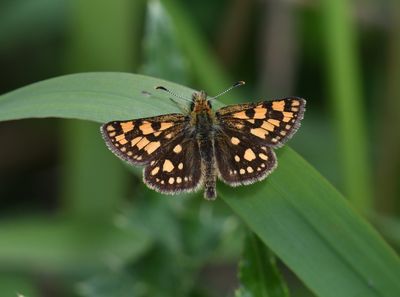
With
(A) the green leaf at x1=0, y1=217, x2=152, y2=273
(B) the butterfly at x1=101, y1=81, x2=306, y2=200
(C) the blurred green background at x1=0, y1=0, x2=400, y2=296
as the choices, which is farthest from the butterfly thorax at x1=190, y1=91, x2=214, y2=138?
(A) the green leaf at x1=0, y1=217, x2=152, y2=273

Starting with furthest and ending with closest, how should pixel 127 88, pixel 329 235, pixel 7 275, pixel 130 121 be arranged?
1. pixel 7 275
2. pixel 130 121
3. pixel 127 88
4. pixel 329 235

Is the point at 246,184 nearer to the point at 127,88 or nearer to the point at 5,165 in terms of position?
the point at 127,88

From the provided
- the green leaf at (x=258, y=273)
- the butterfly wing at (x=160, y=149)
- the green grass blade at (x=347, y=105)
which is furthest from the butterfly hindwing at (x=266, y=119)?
the green grass blade at (x=347, y=105)

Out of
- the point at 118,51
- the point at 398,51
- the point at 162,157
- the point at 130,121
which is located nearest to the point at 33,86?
the point at 130,121

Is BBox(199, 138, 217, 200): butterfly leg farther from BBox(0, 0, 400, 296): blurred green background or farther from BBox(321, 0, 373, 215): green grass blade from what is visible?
BBox(321, 0, 373, 215): green grass blade

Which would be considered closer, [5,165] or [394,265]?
[394,265]

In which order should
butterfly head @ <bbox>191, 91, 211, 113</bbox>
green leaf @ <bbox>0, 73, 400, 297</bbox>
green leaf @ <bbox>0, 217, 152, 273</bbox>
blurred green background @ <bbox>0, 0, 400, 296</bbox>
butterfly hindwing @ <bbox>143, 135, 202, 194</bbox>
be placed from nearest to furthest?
green leaf @ <bbox>0, 73, 400, 297</bbox>
butterfly hindwing @ <bbox>143, 135, 202, 194</bbox>
butterfly head @ <bbox>191, 91, 211, 113</bbox>
blurred green background @ <bbox>0, 0, 400, 296</bbox>
green leaf @ <bbox>0, 217, 152, 273</bbox>

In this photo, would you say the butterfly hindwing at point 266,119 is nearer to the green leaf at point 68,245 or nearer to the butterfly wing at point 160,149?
the butterfly wing at point 160,149
